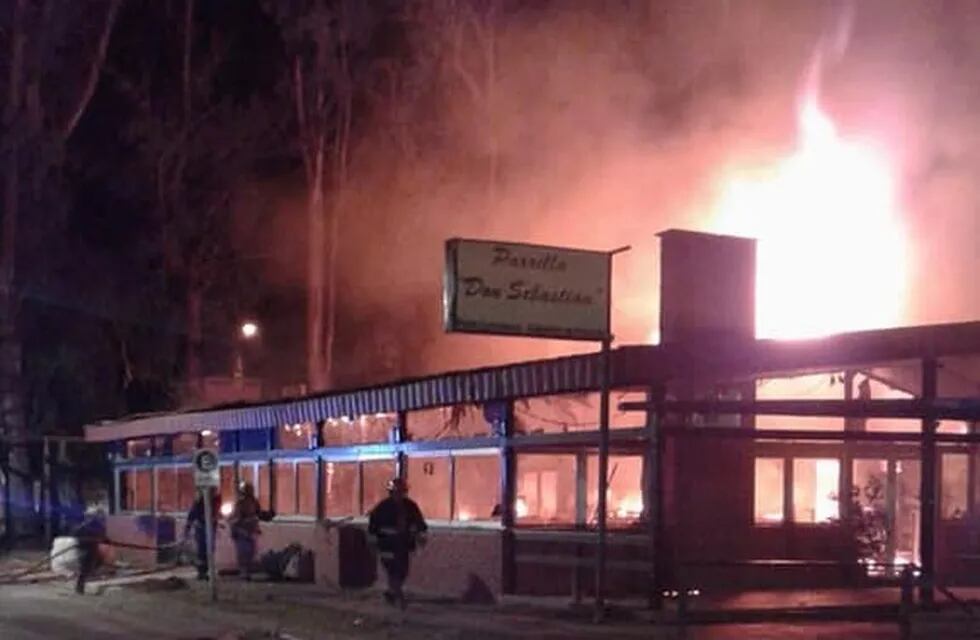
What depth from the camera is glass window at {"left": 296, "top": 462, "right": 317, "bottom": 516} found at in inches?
859

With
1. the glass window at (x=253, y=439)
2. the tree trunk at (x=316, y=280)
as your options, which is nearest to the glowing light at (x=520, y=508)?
the glass window at (x=253, y=439)

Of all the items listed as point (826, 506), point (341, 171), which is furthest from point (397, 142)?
point (826, 506)

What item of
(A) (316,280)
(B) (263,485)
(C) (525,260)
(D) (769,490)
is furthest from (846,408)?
(A) (316,280)

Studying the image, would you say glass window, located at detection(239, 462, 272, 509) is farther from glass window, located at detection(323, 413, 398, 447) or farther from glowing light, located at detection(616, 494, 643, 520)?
glowing light, located at detection(616, 494, 643, 520)

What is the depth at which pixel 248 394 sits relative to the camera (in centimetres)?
3400

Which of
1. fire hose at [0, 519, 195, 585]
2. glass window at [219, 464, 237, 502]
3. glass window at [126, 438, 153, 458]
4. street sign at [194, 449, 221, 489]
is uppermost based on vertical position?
street sign at [194, 449, 221, 489]

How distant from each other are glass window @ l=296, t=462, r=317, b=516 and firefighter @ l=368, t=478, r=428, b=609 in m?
5.25

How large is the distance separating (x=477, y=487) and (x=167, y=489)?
1190cm

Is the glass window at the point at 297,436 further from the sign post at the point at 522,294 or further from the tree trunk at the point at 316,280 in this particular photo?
the tree trunk at the point at 316,280

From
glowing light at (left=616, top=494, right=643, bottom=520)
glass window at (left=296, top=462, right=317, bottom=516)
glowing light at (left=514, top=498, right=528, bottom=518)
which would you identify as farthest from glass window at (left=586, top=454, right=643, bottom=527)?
glass window at (left=296, top=462, right=317, bottom=516)

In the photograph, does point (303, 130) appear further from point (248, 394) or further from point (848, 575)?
point (848, 575)

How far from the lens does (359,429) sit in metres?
20.8

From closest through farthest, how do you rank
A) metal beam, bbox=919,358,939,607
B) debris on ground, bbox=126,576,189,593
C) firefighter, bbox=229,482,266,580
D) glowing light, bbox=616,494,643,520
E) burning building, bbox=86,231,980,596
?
metal beam, bbox=919,358,939,607 < burning building, bbox=86,231,980,596 < glowing light, bbox=616,494,643,520 < debris on ground, bbox=126,576,189,593 < firefighter, bbox=229,482,266,580

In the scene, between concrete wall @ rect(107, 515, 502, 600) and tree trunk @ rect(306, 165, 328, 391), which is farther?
tree trunk @ rect(306, 165, 328, 391)
